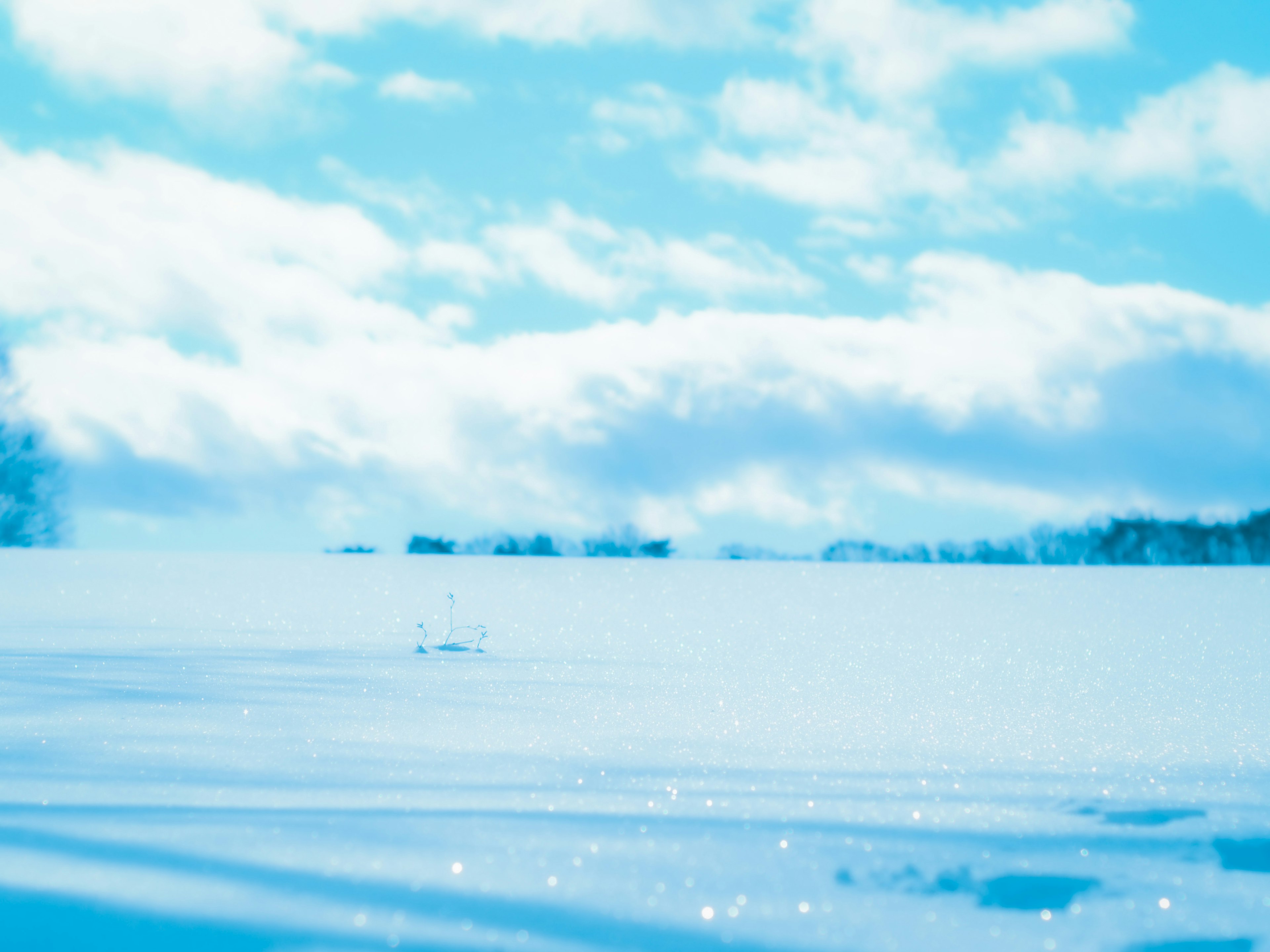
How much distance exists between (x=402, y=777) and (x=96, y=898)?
1.57 feet

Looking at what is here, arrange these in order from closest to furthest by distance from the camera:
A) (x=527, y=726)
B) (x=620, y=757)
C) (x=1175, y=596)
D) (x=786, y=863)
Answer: (x=786, y=863), (x=620, y=757), (x=527, y=726), (x=1175, y=596)

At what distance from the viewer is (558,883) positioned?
35.6 inches

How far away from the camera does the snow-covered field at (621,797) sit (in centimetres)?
85

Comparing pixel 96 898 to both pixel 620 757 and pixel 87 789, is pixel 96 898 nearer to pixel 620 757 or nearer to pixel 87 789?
pixel 87 789

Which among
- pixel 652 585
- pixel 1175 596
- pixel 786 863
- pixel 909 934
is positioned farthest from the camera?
pixel 652 585

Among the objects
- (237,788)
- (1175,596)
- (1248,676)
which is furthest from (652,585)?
(237,788)

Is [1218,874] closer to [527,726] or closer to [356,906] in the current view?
[356,906]

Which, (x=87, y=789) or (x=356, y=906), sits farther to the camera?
(x=87, y=789)

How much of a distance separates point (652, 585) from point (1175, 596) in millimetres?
4030

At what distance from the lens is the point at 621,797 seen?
1.20m

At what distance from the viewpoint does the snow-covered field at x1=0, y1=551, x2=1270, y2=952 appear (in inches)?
33.3

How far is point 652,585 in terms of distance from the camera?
25.0 feet

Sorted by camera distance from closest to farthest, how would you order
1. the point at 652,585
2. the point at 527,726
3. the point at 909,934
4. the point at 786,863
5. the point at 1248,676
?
the point at 909,934 < the point at 786,863 < the point at 527,726 < the point at 1248,676 < the point at 652,585

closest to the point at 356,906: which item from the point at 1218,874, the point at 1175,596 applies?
the point at 1218,874
